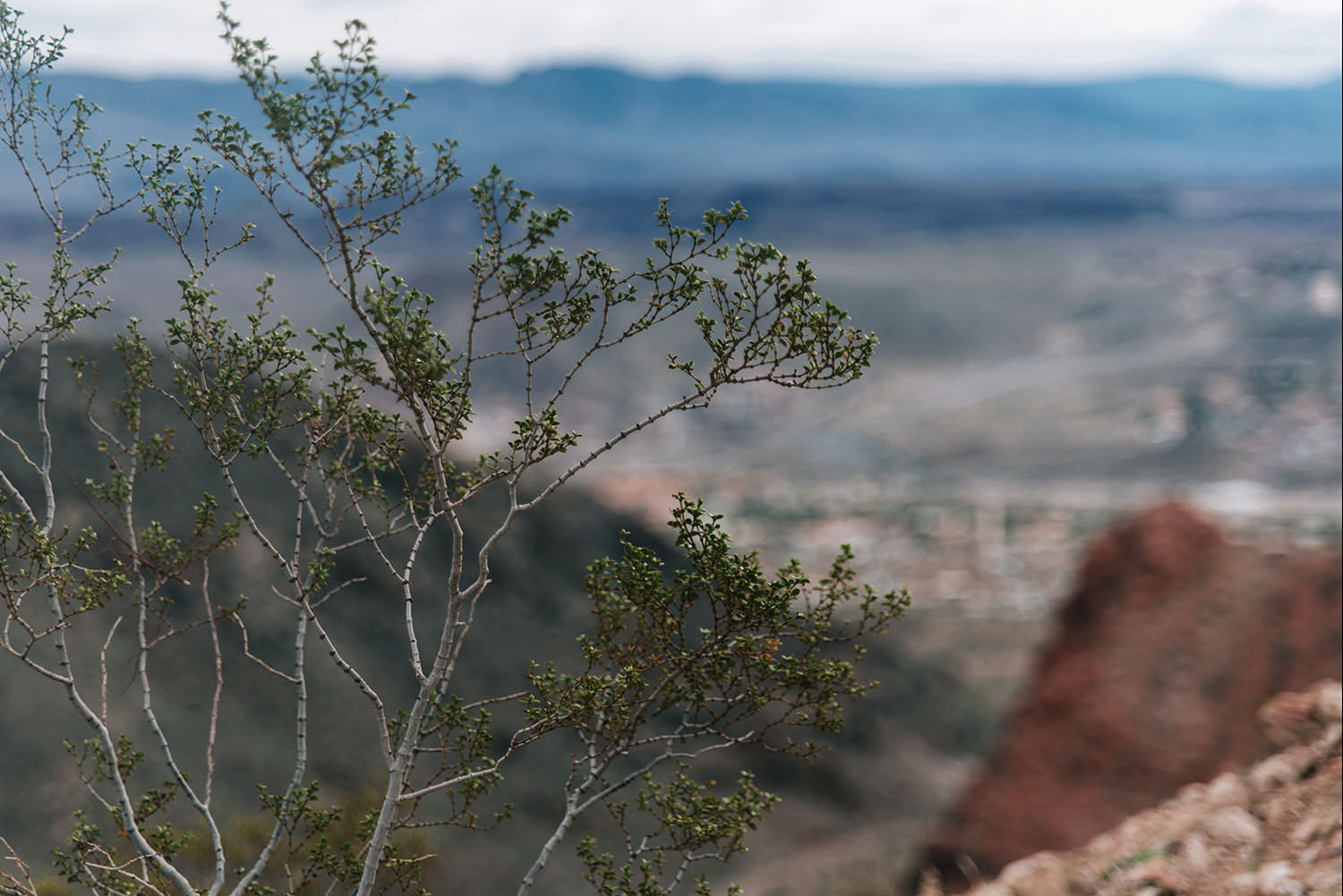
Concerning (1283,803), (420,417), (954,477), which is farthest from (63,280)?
(954,477)

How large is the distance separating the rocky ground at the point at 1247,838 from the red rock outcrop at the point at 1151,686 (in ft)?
8.96

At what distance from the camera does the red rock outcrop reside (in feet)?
62.0

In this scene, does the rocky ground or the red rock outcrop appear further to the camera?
the red rock outcrop

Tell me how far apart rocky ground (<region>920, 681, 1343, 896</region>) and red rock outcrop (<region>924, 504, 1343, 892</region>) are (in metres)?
2.73

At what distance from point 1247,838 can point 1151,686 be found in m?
8.18

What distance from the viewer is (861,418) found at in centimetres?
17325

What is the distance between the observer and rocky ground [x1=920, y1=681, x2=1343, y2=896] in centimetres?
1141

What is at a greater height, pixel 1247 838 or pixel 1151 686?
pixel 1247 838

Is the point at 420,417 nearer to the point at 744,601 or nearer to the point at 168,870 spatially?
the point at 744,601

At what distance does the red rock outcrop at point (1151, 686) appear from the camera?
62.0ft

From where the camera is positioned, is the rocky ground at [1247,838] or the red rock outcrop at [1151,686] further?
the red rock outcrop at [1151,686]

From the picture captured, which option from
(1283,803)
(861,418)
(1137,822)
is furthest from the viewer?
(861,418)

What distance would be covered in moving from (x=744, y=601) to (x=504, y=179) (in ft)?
12.1

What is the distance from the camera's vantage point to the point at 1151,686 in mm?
20359
